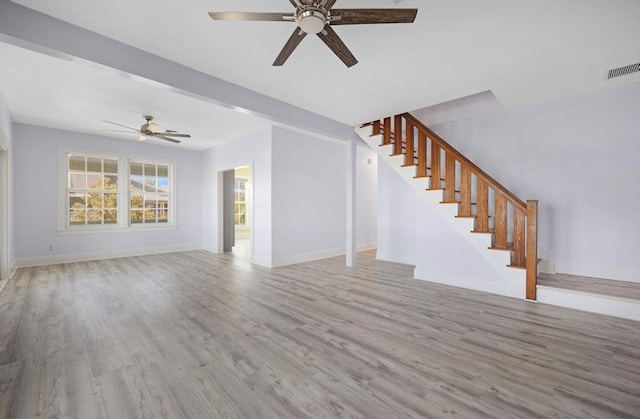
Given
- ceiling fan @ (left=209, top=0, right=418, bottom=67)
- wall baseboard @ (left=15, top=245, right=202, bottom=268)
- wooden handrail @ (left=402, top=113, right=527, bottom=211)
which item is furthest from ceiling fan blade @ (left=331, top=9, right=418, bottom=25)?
wall baseboard @ (left=15, top=245, right=202, bottom=268)

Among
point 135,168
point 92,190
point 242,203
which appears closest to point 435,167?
point 135,168

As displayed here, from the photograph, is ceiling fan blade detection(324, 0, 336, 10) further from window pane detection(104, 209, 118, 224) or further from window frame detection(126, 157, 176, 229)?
window pane detection(104, 209, 118, 224)

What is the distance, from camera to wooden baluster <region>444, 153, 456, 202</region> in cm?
413

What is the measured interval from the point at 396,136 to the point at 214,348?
412 centimetres

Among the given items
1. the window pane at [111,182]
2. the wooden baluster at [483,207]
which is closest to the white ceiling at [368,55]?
the wooden baluster at [483,207]

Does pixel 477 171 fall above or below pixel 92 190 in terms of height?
above

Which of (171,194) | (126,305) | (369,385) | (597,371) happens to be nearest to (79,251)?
(171,194)

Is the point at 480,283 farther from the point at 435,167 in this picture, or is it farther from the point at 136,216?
the point at 136,216

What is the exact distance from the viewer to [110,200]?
648cm

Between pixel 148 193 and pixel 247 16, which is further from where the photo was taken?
pixel 148 193

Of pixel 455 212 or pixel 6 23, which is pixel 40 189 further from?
pixel 455 212

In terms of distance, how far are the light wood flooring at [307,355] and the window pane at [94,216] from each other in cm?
267

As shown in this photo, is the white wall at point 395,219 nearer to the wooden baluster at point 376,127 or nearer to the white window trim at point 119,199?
the wooden baluster at point 376,127

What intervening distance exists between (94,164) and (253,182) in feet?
12.6
